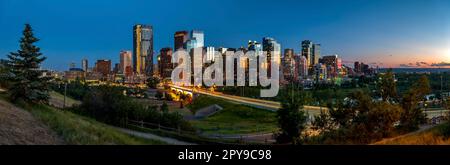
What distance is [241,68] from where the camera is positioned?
634ft

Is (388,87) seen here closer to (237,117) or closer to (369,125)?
(369,125)

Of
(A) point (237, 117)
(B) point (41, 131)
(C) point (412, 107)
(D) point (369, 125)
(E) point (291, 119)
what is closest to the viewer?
(B) point (41, 131)

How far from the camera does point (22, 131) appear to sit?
19156 millimetres

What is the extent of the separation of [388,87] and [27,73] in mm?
29229

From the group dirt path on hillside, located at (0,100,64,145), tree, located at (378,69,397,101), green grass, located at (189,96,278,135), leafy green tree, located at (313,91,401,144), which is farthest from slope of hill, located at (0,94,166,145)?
green grass, located at (189,96,278,135)

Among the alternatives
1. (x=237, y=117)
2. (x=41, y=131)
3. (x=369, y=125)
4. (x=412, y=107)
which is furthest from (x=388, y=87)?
(x=237, y=117)

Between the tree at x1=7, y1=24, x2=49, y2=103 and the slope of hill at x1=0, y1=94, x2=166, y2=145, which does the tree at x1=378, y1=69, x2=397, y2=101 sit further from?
the tree at x1=7, y1=24, x2=49, y2=103

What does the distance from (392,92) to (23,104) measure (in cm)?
2933

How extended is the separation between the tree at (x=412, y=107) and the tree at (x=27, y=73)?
28.6 meters

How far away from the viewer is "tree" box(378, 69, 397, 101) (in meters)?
33.5

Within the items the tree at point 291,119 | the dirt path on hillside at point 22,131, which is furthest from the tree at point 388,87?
the dirt path on hillside at point 22,131
